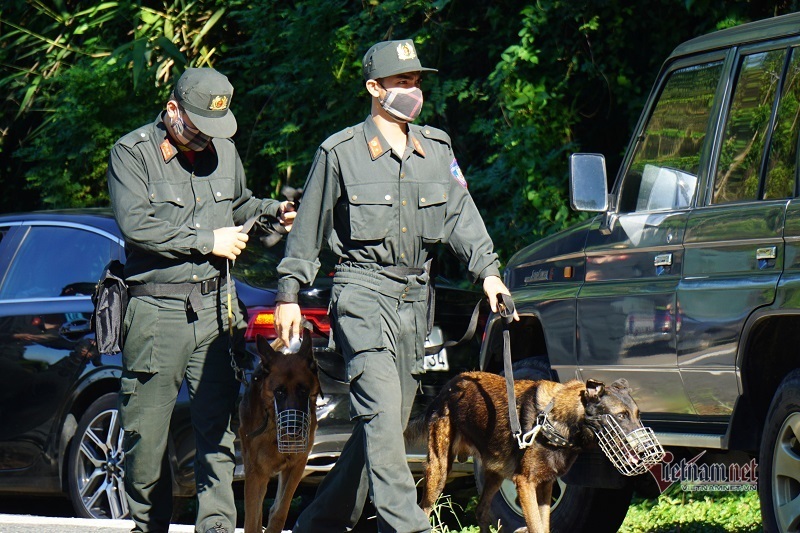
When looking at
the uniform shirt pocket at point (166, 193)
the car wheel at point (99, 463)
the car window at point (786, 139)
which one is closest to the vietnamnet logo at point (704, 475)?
the car window at point (786, 139)

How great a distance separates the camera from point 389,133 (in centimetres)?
546

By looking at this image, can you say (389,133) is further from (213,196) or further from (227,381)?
(227,381)

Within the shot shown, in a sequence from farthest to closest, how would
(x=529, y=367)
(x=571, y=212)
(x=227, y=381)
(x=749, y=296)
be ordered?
(x=571, y=212)
(x=529, y=367)
(x=227, y=381)
(x=749, y=296)

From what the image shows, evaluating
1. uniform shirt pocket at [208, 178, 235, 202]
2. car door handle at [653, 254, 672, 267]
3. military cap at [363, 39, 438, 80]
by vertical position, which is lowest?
car door handle at [653, 254, 672, 267]

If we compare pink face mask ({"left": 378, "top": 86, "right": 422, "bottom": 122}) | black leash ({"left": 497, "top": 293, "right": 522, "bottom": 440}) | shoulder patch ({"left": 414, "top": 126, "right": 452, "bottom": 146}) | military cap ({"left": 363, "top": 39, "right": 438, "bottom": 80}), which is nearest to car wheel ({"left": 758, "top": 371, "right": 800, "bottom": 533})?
black leash ({"left": 497, "top": 293, "right": 522, "bottom": 440})

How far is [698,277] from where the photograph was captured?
5.37 metres

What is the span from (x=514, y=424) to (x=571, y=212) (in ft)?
14.1

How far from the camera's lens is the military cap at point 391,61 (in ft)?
17.5

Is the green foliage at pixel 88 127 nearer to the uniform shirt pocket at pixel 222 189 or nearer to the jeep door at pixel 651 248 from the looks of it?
the uniform shirt pocket at pixel 222 189

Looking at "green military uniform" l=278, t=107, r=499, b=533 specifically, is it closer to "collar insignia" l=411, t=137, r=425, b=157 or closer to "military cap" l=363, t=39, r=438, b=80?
"collar insignia" l=411, t=137, r=425, b=157

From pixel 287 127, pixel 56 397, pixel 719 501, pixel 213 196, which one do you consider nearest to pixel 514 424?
pixel 213 196

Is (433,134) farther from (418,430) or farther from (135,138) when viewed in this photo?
(418,430)

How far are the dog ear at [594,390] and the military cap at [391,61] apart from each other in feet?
5.16

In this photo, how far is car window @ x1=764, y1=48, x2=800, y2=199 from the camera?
509 cm
